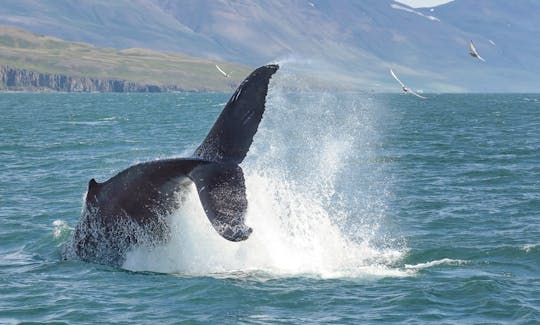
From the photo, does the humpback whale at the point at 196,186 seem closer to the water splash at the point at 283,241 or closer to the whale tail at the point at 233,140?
the whale tail at the point at 233,140

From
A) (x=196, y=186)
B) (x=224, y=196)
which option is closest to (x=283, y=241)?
(x=196, y=186)

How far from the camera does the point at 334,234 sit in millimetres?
18734

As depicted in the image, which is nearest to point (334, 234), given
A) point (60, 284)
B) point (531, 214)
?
point (60, 284)

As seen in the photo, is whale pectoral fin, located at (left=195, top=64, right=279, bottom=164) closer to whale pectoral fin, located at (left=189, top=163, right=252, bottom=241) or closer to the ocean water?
whale pectoral fin, located at (left=189, top=163, right=252, bottom=241)

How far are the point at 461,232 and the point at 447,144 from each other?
2936 cm

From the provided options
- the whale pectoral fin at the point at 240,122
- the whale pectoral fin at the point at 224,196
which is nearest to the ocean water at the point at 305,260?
the whale pectoral fin at the point at 240,122

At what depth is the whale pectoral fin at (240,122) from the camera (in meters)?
12.3

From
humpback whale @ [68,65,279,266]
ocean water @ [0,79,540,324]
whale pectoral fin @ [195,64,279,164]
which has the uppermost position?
whale pectoral fin @ [195,64,279,164]

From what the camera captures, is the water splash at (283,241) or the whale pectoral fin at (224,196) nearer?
the whale pectoral fin at (224,196)

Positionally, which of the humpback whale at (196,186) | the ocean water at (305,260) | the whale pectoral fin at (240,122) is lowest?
the ocean water at (305,260)

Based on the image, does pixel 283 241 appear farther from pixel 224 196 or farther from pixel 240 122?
pixel 224 196

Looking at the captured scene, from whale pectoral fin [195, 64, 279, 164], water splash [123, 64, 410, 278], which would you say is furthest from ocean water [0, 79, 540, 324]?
whale pectoral fin [195, 64, 279, 164]

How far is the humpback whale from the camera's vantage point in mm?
11438

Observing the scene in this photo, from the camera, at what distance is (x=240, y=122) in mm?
12461
